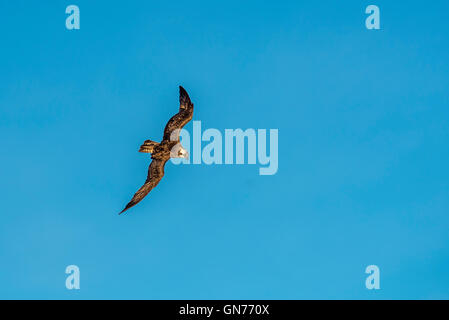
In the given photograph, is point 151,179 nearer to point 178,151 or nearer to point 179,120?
point 178,151

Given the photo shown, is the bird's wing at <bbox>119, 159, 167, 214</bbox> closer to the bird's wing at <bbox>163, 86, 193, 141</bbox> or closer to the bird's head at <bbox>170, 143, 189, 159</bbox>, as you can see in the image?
the bird's head at <bbox>170, 143, 189, 159</bbox>

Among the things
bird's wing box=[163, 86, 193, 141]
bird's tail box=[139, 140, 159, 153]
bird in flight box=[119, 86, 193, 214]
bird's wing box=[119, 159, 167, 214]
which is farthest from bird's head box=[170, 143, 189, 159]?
bird's tail box=[139, 140, 159, 153]

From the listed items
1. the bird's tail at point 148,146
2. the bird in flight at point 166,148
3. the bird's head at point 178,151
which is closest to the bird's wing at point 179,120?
the bird in flight at point 166,148

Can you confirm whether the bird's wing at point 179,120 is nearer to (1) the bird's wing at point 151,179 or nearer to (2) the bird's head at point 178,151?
(2) the bird's head at point 178,151

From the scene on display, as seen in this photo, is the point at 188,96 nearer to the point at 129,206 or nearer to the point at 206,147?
the point at 206,147
